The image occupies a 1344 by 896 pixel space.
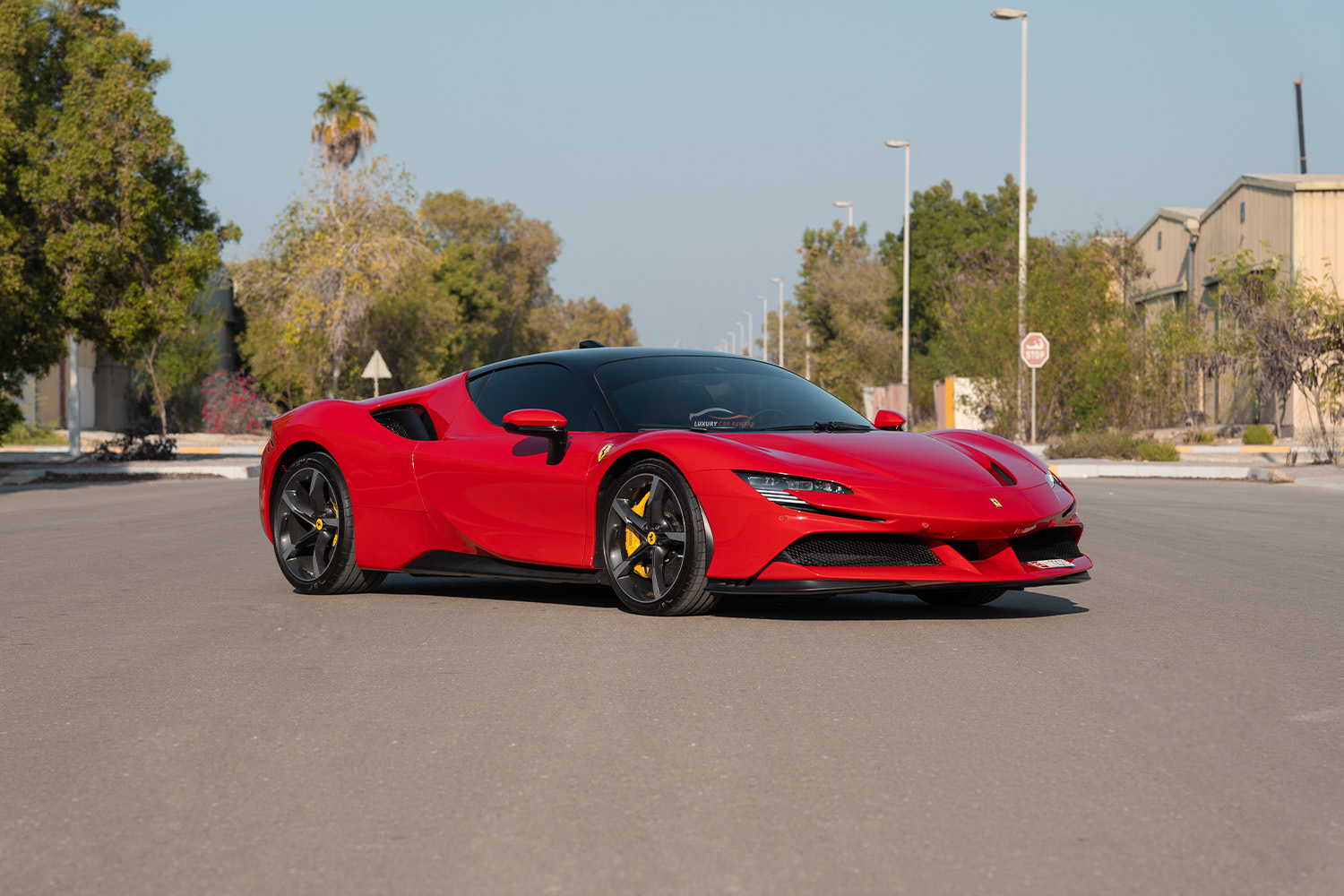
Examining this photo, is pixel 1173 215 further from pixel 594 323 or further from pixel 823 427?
pixel 594 323

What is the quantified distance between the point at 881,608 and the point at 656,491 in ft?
4.59

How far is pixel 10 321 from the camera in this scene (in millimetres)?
23875

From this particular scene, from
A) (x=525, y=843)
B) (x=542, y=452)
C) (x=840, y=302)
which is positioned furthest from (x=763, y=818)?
(x=840, y=302)

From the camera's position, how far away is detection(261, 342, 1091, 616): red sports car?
648 cm

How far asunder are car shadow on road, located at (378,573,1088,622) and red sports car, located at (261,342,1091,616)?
166 millimetres

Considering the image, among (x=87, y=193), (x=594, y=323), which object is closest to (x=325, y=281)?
(x=87, y=193)

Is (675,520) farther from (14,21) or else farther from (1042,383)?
(1042,383)

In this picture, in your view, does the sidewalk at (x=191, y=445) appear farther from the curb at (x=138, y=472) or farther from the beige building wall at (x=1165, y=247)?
the beige building wall at (x=1165, y=247)

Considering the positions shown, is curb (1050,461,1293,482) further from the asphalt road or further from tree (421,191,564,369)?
tree (421,191,564,369)

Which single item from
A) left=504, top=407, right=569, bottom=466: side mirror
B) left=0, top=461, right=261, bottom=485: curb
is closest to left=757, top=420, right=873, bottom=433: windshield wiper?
left=504, top=407, right=569, bottom=466: side mirror

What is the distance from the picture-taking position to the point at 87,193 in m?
25.7

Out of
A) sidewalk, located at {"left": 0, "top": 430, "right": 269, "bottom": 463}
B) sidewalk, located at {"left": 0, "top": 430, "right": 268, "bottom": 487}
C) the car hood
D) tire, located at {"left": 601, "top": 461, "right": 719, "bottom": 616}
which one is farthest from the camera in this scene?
sidewalk, located at {"left": 0, "top": 430, "right": 269, "bottom": 463}

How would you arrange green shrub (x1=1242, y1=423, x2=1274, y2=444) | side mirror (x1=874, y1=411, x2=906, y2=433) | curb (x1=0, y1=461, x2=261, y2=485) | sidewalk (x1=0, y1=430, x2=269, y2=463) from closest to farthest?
side mirror (x1=874, y1=411, x2=906, y2=433) → curb (x1=0, y1=461, x2=261, y2=485) → green shrub (x1=1242, y1=423, x2=1274, y2=444) → sidewalk (x1=0, y1=430, x2=269, y2=463)

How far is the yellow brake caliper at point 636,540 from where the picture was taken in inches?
274
